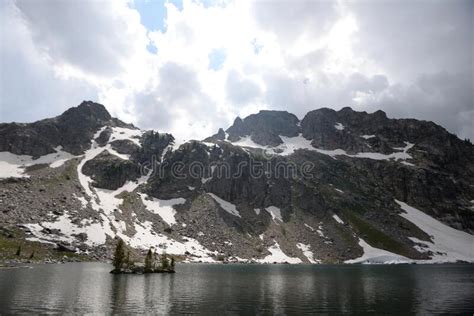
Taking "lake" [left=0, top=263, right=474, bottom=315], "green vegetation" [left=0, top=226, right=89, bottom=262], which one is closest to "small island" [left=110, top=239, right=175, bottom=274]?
Result: "lake" [left=0, top=263, right=474, bottom=315]

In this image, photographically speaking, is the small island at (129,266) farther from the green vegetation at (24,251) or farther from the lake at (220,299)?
the green vegetation at (24,251)

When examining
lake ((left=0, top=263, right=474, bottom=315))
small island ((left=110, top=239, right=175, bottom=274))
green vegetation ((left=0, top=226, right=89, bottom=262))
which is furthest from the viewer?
green vegetation ((left=0, top=226, right=89, bottom=262))

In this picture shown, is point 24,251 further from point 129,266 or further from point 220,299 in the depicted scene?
point 220,299

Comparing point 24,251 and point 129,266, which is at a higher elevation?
point 24,251

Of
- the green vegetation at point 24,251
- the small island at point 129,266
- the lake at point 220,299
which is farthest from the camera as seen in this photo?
the green vegetation at point 24,251

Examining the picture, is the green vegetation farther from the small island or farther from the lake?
the lake

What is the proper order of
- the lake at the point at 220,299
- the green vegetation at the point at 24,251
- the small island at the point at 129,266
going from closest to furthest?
the lake at the point at 220,299 < the small island at the point at 129,266 < the green vegetation at the point at 24,251

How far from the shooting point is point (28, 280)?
8212 centimetres

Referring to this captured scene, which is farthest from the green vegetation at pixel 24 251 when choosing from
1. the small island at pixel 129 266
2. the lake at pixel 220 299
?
the lake at pixel 220 299

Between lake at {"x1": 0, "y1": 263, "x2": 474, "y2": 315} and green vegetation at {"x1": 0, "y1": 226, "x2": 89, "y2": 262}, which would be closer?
lake at {"x1": 0, "y1": 263, "x2": 474, "y2": 315}

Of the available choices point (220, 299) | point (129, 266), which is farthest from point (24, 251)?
point (220, 299)

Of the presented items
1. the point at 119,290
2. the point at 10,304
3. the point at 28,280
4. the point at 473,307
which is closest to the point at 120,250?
the point at 28,280

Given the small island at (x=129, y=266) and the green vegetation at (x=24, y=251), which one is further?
the green vegetation at (x=24, y=251)

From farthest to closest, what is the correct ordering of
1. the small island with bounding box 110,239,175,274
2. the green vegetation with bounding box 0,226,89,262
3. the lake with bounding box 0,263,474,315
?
the green vegetation with bounding box 0,226,89,262, the small island with bounding box 110,239,175,274, the lake with bounding box 0,263,474,315
